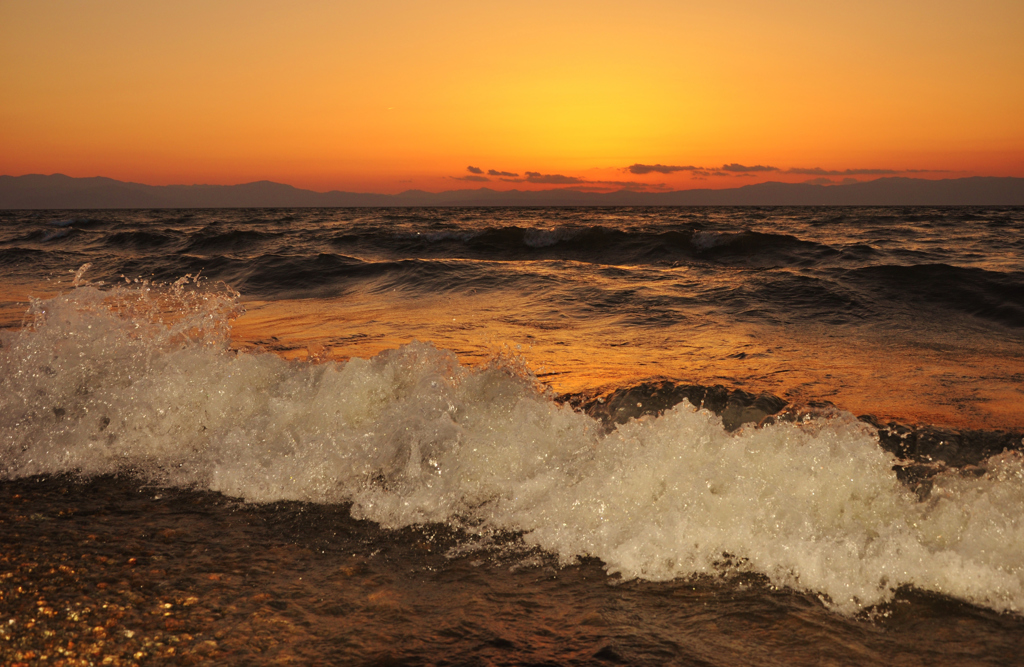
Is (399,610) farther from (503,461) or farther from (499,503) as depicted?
(503,461)

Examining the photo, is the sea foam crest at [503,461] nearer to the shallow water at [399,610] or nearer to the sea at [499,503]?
the sea at [499,503]

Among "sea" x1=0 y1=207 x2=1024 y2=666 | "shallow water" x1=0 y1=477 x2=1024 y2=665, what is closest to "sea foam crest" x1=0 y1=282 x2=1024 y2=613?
"sea" x1=0 y1=207 x2=1024 y2=666

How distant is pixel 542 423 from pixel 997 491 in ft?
6.52

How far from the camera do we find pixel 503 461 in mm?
3141

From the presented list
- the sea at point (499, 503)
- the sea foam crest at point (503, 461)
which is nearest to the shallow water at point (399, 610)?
the sea at point (499, 503)

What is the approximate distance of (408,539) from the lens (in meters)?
2.63

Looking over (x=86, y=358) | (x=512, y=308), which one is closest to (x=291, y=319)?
(x=512, y=308)

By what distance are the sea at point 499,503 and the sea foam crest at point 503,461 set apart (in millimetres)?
14

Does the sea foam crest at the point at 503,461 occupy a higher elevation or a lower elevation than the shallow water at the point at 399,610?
higher

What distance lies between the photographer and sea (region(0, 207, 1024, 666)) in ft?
6.60

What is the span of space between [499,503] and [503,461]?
0.29 m

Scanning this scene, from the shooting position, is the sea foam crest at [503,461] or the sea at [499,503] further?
the sea foam crest at [503,461]

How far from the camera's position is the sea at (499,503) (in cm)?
201

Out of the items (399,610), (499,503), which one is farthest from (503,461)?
(399,610)
